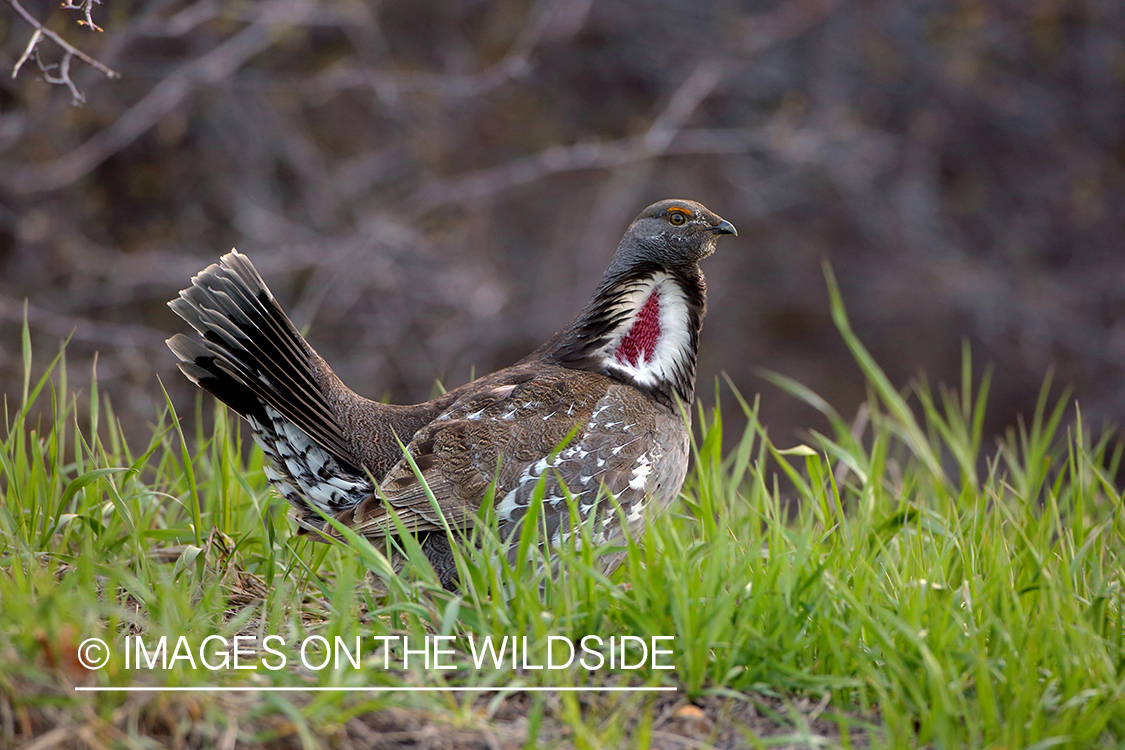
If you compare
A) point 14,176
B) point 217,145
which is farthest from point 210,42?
point 14,176

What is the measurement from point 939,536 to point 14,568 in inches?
103

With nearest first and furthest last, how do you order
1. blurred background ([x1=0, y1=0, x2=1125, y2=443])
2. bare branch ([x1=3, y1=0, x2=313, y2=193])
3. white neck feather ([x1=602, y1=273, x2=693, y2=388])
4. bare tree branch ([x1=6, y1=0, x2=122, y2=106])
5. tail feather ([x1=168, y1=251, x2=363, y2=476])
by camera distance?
bare tree branch ([x1=6, y1=0, x2=122, y2=106]) → tail feather ([x1=168, y1=251, x2=363, y2=476]) → white neck feather ([x1=602, y1=273, x2=693, y2=388]) → bare branch ([x1=3, y1=0, x2=313, y2=193]) → blurred background ([x1=0, y1=0, x2=1125, y2=443])

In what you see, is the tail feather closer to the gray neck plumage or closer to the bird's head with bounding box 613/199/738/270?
the gray neck plumage

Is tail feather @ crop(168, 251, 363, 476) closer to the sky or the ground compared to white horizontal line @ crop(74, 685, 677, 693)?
closer to the sky

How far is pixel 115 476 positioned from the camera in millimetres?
3203

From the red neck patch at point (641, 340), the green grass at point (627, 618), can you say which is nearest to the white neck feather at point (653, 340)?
the red neck patch at point (641, 340)

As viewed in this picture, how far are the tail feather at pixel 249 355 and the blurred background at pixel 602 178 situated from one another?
3.45 m

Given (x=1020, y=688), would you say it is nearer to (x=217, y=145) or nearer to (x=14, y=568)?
(x=14, y=568)

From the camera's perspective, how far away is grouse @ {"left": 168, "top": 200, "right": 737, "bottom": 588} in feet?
9.88

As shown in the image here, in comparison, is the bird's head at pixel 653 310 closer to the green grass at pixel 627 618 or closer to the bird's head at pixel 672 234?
the bird's head at pixel 672 234

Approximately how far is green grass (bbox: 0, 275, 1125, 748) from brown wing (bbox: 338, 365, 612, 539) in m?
0.22

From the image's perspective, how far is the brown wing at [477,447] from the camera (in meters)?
2.94

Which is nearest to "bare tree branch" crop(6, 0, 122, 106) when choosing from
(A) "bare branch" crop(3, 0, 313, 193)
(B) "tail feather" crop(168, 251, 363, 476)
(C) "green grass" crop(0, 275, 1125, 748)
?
(B) "tail feather" crop(168, 251, 363, 476)

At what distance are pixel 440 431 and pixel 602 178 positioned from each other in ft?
20.8
